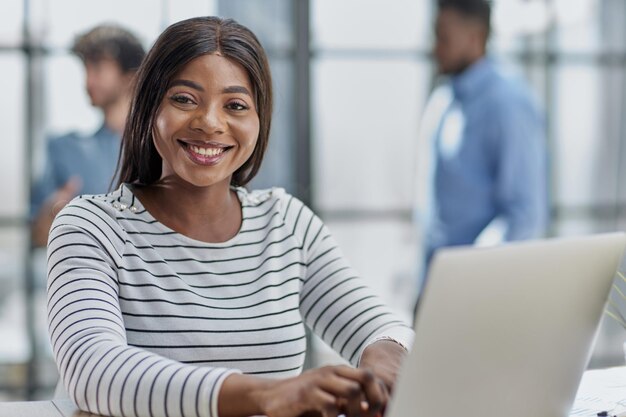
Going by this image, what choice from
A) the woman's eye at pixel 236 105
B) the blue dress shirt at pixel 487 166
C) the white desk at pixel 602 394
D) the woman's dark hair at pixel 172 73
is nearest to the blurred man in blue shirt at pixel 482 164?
the blue dress shirt at pixel 487 166

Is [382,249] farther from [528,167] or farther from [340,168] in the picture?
[528,167]

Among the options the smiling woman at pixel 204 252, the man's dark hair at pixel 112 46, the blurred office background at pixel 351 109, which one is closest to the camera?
the smiling woman at pixel 204 252

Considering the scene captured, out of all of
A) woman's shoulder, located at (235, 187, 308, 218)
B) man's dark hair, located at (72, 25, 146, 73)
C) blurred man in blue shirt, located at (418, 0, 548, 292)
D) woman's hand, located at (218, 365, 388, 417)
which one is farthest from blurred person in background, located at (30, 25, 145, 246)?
woman's hand, located at (218, 365, 388, 417)

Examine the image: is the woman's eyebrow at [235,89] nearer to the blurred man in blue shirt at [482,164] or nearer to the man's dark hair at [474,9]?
the blurred man in blue shirt at [482,164]

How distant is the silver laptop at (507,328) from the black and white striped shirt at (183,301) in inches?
10.8

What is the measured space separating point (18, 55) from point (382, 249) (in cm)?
152

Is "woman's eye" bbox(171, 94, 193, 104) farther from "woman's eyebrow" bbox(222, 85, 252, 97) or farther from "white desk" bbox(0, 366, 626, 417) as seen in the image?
"white desk" bbox(0, 366, 626, 417)

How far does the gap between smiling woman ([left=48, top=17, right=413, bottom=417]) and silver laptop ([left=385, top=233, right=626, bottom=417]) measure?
19cm

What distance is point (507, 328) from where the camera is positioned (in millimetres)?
1126

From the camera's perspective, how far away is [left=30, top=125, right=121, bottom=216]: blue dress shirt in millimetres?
3424

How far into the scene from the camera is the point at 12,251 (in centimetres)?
367

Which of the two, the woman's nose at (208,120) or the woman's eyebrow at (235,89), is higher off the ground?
the woman's eyebrow at (235,89)

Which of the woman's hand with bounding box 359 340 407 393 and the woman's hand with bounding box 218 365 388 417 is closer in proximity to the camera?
the woman's hand with bounding box 218 365 388 417

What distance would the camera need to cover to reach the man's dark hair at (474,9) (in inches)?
146
